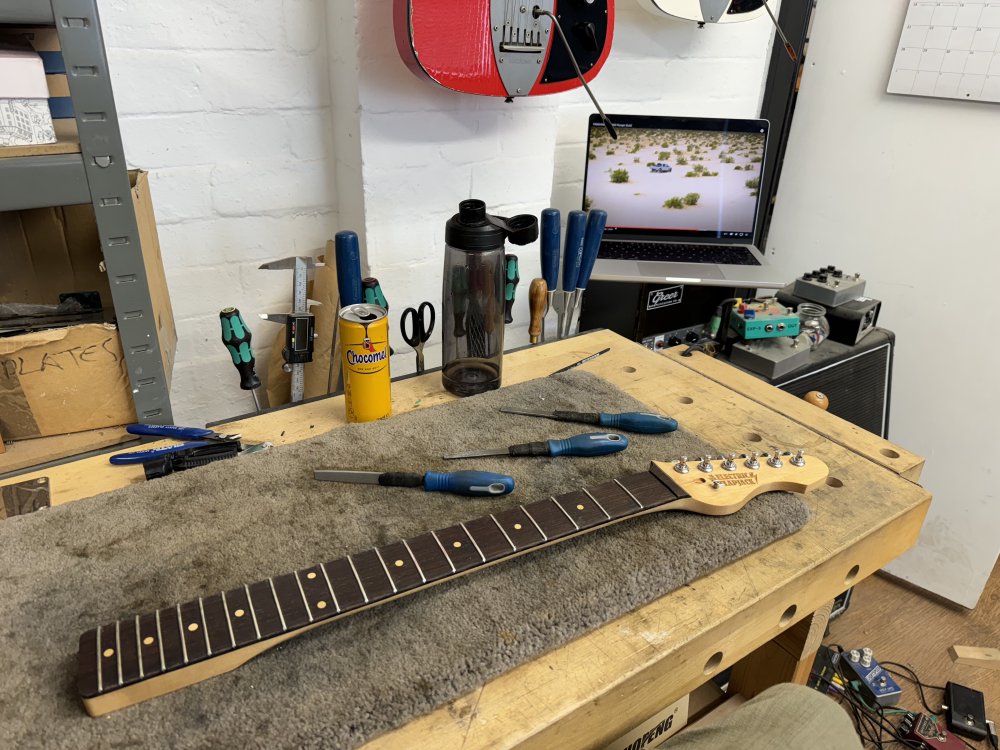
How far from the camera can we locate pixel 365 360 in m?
0.80

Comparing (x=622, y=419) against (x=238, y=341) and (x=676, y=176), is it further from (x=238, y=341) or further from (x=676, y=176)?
(x=676, y=176)

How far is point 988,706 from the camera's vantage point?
1357mm

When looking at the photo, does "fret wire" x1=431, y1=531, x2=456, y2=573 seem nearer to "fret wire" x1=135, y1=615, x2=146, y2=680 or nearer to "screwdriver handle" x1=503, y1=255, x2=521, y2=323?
"fret wire" x1=135, y1=615, x2=146, y2=680

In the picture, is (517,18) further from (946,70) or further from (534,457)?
(946,70)

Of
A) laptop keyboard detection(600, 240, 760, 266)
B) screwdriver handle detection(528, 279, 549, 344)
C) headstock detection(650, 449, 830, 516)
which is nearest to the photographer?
headstock detection(650, 449, 830, 516)

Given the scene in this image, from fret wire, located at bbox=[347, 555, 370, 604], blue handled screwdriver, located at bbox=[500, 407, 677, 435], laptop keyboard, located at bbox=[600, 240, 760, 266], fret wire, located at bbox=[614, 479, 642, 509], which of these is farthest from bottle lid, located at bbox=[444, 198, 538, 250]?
laptop keyboard, located at bbox=[600, 240, 760, 266]

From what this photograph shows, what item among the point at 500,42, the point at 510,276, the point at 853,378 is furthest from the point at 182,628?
the point at 853,378

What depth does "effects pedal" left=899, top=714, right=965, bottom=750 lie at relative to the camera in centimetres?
126

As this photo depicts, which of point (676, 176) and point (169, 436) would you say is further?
point (676, 176)

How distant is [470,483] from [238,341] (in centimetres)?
35

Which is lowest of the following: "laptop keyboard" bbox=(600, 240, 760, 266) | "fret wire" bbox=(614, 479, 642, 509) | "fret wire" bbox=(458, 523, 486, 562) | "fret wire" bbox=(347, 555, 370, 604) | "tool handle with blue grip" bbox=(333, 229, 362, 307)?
"fret wire" bbox=(347, 555, 370, 604)

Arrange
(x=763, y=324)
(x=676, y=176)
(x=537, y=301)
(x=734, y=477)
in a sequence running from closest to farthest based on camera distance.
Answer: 1. (x=734, y=477)
2. (x=537, y=301)
3. (x=763, y=324)
4. (x=676, y=176)

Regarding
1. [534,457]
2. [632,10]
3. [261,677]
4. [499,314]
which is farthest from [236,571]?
[632,10]

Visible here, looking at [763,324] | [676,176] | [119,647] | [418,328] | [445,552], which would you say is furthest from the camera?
[676,176]
